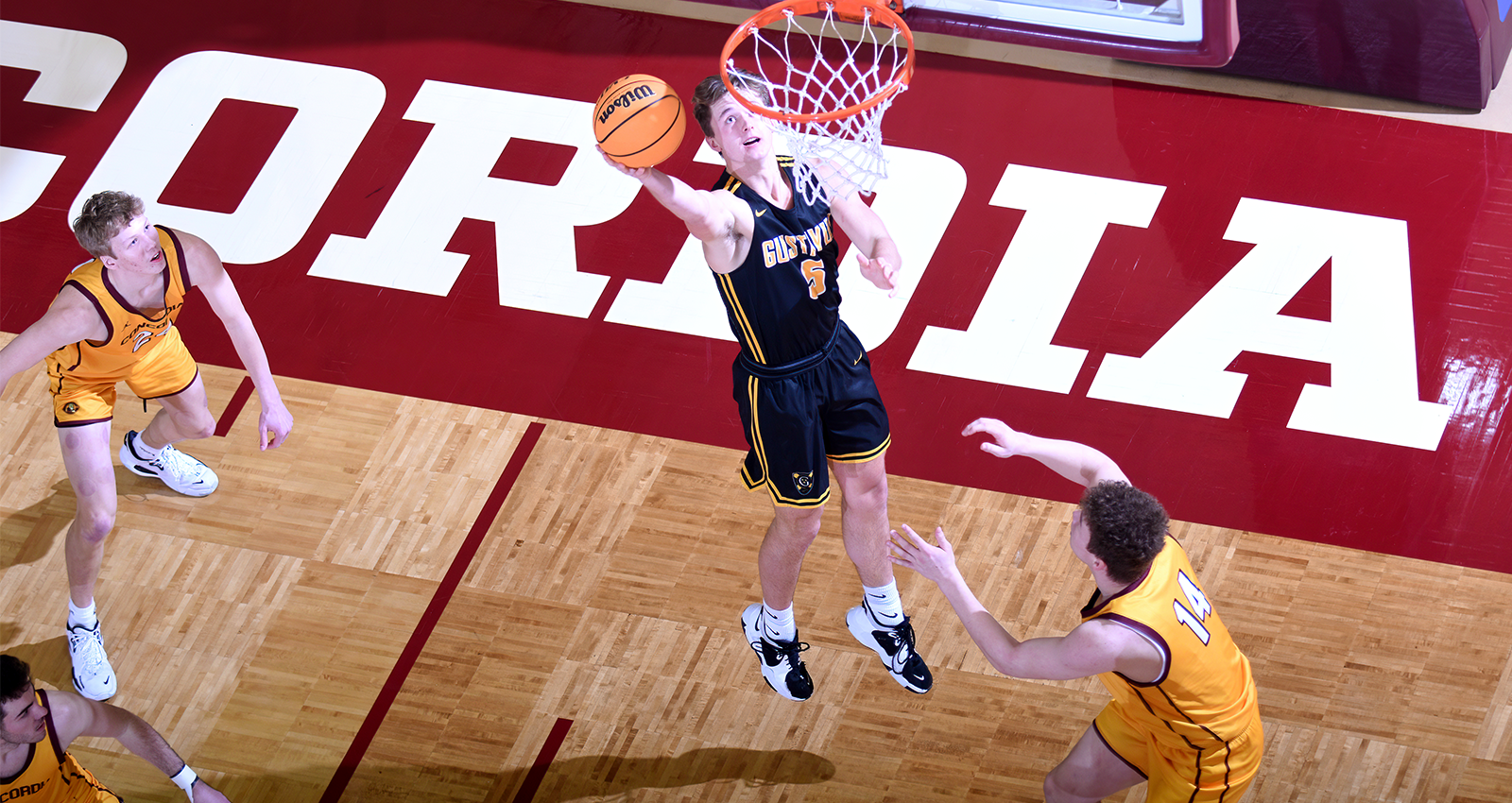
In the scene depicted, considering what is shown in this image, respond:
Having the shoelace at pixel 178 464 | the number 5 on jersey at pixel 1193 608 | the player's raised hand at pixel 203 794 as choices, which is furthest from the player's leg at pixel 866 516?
the shoelace at pixel 178 464

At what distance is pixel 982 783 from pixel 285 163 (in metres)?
5.00

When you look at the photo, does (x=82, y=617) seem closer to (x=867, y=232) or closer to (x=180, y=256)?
(x=180, y=256)

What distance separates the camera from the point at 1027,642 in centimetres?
407

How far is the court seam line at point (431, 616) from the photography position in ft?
16.9

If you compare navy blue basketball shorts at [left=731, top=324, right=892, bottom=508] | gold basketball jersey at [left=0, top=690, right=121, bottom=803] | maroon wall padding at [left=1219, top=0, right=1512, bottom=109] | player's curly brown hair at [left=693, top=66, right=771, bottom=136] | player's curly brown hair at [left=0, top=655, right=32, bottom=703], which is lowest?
gold basketball jersey at [left=0, top=690, right=121, bottom=803]

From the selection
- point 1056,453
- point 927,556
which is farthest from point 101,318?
point 1056,453

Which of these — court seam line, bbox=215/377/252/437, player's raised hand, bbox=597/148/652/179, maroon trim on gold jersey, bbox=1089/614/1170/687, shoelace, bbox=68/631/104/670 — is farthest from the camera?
court seam line, bbox=215/377/252/437

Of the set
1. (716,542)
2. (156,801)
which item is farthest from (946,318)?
(156,801)

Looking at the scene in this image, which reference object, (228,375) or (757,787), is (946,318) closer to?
(757,787)

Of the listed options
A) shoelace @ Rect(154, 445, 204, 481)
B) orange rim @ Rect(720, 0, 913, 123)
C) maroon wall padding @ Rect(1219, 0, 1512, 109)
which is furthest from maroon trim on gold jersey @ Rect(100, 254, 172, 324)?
maroon wall padding @ Rect(1219, 0, 1512, 109)

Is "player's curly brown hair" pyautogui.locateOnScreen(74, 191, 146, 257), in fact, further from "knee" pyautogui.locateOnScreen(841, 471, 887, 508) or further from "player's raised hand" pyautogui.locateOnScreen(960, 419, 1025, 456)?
"player's raised hand" pyautogui.locateOnScreen(960, 419, 1025, 456)

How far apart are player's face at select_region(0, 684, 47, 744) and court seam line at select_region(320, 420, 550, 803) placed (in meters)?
1.15

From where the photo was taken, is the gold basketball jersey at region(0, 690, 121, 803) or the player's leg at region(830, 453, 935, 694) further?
the player's leg at region(830, 453, 935, 694)

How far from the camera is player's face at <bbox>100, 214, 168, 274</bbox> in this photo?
4883 mm
